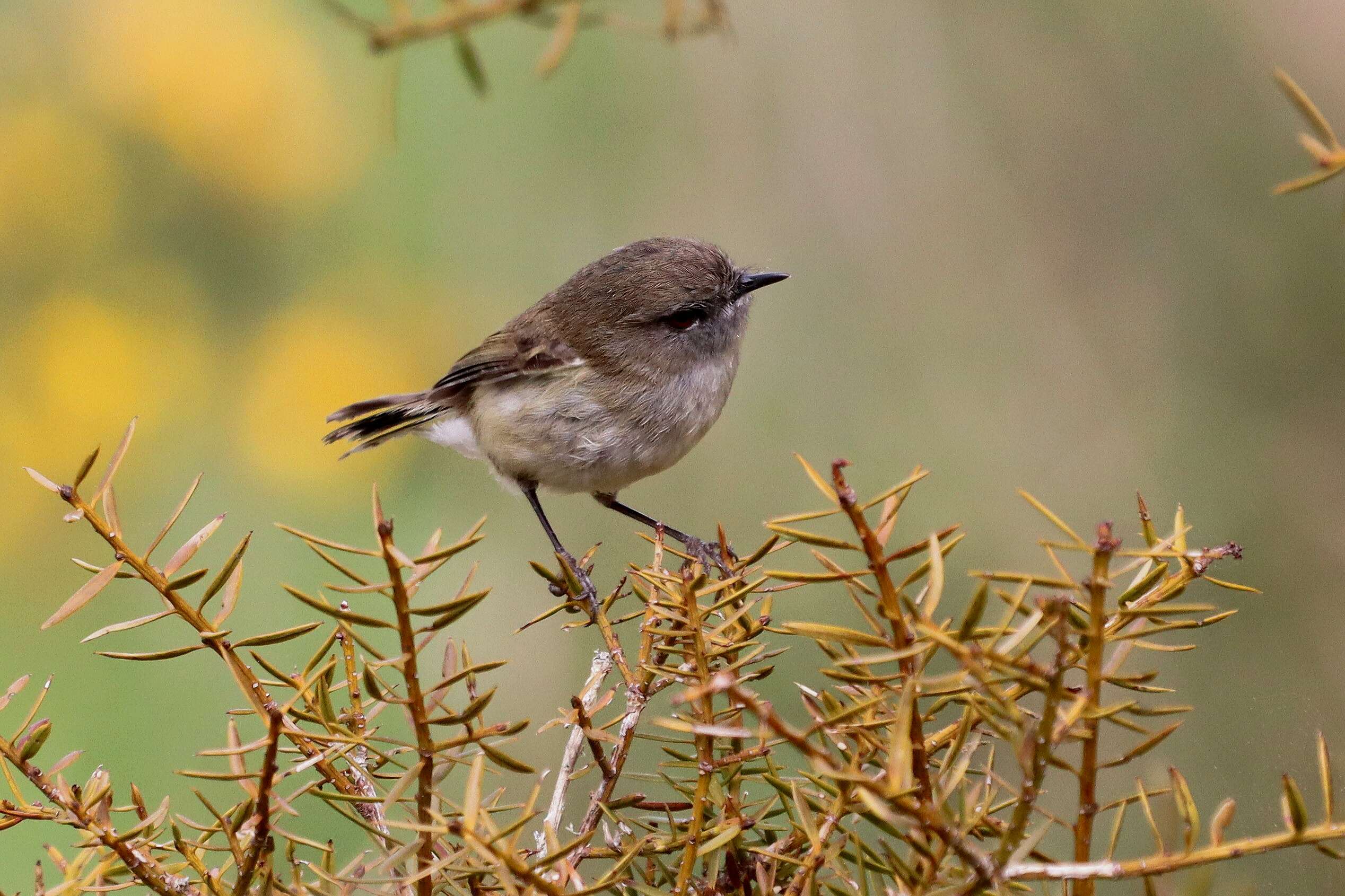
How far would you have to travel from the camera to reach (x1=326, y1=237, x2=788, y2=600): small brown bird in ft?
7.00

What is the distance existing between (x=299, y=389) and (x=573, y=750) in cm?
208

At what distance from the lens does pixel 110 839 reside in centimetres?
59

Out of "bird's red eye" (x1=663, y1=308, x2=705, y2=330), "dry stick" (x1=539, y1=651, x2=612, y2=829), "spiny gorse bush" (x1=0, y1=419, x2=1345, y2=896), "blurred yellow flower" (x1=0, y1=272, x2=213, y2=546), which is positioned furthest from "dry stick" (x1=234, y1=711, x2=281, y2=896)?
"blurred yellow flower" (x1=0, y1=272, x2=213, y2=546)

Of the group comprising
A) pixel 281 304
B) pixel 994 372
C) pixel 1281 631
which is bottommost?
pixel 1281 631

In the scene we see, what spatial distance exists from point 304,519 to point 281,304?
503 mm

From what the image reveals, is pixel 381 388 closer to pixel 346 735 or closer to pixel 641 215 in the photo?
pixel 641 215

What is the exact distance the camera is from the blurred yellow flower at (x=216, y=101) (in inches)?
104

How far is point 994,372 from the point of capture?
7.72 ft

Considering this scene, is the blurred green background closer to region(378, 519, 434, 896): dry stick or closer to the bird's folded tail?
the bird's folded tail

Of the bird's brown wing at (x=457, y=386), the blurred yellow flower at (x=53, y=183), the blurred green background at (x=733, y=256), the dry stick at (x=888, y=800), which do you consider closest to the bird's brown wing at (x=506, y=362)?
the bird's brown wing at (x=457, y=386)

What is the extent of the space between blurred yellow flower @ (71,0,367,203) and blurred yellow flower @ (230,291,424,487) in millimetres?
295

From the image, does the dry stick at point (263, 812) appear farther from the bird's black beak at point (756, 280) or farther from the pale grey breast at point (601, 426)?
the bird's black beak at point (756, 280)

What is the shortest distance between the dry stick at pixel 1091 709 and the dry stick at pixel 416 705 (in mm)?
295

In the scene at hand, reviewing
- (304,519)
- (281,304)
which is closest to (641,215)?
(281,304)
